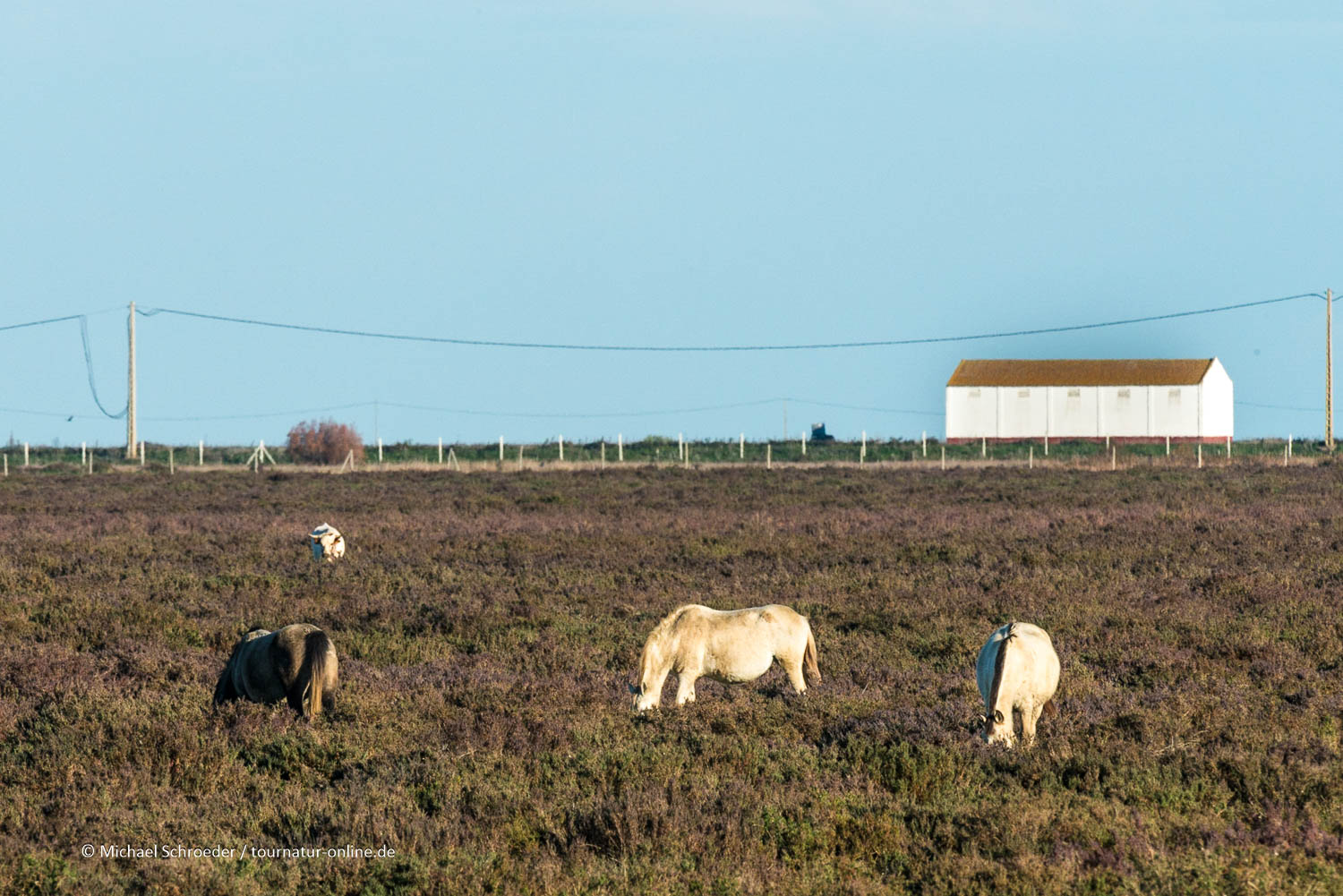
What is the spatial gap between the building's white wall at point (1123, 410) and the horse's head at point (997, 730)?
277 ft

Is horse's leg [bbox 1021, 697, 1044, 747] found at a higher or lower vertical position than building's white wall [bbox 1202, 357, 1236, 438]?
lower

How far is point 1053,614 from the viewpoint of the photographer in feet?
52.1

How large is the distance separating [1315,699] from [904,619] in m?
4.97

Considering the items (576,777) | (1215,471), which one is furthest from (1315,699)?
(1215,471)

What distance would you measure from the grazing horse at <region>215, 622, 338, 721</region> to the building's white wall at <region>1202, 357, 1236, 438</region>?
85.7m

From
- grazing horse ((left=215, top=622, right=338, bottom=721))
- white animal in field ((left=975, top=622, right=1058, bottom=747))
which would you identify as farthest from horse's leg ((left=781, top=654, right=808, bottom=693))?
grazing horse ((left=215, top=622, right=338, bottom=721))

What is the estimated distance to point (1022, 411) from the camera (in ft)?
301

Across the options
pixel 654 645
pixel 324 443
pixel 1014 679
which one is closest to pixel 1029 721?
pixel 1014 679

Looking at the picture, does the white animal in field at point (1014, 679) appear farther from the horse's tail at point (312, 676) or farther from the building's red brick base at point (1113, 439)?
the building's red brick base at point (1113, 439)

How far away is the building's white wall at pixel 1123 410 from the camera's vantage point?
8962 centimetres

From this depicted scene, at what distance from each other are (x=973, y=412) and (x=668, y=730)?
85.2 m

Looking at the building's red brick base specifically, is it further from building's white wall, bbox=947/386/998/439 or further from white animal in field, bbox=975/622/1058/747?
white animal in field, bbox=975/622/1058/747

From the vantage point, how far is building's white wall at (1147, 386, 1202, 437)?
88438mm

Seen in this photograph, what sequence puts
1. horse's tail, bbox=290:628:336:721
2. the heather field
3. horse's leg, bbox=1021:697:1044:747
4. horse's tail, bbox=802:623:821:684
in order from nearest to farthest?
the heather field
horse's leg, bbox=1021:697:1044:747
horse's tail, bbox=290:628:336:721
horse's tail, bbox=802:623:821:684
